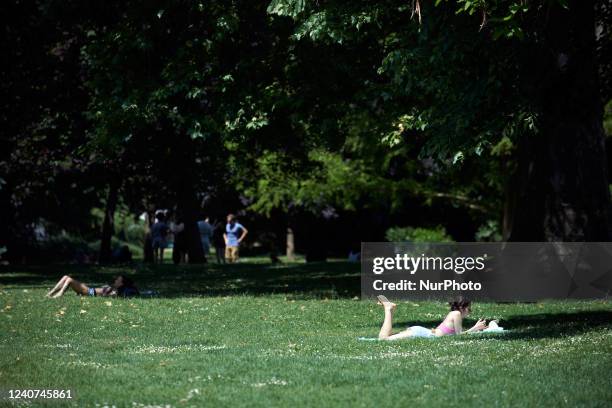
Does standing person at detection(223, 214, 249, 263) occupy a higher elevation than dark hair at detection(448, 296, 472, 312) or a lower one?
higher

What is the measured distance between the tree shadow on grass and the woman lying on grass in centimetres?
772

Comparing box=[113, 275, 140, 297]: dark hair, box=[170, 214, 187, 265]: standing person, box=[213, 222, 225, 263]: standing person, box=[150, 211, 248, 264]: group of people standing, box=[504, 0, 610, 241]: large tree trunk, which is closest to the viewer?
box=[504, 0, 610, 241]: large tree trunk

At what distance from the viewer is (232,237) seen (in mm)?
41750

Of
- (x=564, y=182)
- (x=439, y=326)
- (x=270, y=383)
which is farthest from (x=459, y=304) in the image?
(x=564, y=182)

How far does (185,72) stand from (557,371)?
526 inches

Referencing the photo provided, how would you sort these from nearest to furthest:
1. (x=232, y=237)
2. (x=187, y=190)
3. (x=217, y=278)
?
(x=217, y=278) → (x=187, y=190) → (x=232, y=237)

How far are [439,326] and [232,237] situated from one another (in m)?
26.6

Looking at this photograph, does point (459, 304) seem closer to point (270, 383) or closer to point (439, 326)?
point (439, 326)

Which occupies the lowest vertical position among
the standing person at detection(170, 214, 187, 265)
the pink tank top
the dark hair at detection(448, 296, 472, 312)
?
the pink tank top

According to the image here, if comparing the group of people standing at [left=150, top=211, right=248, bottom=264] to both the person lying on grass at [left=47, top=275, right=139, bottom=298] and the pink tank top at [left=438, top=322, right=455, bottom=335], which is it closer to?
the person lying on grass at [left=47, top=275, right=139, bottom=298]

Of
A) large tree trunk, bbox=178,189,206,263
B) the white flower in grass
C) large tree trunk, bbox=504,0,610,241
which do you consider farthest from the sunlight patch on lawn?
large tree trunk, bbox=178,189,206,263

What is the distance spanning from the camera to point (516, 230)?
24062 mm

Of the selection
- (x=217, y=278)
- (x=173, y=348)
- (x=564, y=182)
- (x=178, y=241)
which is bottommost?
(x=173, y=348)

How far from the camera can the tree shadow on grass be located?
24.9m
